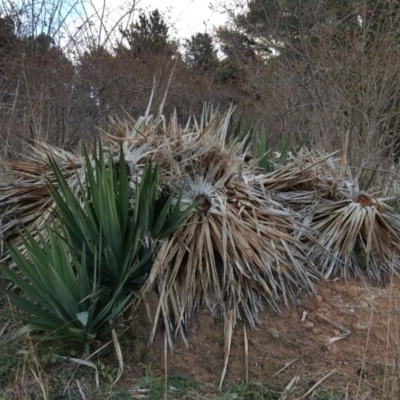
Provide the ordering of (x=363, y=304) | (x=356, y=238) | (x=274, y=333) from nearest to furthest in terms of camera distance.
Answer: (x=274, y=333) → (x=363, y=304) → (x=356, y=238)

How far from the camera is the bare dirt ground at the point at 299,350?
122 inches

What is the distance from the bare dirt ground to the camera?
10.2ft

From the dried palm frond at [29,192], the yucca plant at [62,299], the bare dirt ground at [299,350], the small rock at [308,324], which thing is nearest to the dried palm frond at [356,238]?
the bare dirt ground at [299,350]

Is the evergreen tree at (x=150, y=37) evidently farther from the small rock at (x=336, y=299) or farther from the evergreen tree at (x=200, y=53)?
the small rock at (x=336, y=299)

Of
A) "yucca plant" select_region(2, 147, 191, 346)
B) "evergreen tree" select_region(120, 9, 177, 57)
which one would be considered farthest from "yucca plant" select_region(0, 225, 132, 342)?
"evergreen tree" select_region(120, 9, 177, 57)

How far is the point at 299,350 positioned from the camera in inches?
134

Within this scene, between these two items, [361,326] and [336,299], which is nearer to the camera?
[361,326]

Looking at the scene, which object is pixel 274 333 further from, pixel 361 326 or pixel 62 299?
pixel 62 299

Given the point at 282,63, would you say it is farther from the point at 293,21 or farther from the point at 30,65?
the point at 30,65

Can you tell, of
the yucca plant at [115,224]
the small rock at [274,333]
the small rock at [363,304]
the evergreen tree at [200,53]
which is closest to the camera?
the yucca plant at [115,224]

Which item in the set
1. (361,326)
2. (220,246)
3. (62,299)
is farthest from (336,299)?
(62,299)

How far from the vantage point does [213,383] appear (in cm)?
312

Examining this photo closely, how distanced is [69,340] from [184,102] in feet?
28.9

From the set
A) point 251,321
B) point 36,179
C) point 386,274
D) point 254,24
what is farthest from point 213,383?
point 254,24
